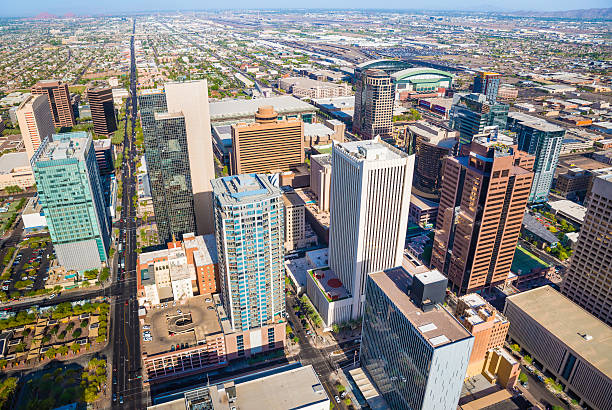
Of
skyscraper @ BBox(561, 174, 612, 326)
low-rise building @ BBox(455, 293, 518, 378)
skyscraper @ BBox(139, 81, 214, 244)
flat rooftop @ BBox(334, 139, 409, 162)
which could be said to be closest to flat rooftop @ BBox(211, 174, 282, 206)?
flat rooftop @ BBox(334, 139, 409, 162)

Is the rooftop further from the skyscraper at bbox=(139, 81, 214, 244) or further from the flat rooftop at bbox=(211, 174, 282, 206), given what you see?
the flat rooftop at bbox=(211, 174, 282, 206)

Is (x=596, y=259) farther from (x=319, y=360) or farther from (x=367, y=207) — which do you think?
(x=319, y=360)

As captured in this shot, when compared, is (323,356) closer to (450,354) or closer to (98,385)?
(450,354)

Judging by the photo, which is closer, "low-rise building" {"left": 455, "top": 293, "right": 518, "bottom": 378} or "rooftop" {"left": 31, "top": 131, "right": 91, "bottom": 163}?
"low-rise building" {"left": 455, "top": 293, "right": 518, "bottom": 378}

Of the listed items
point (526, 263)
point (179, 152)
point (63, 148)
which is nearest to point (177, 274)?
point (179, 152)

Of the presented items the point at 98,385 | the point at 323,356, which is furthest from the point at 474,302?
the point at 98,385

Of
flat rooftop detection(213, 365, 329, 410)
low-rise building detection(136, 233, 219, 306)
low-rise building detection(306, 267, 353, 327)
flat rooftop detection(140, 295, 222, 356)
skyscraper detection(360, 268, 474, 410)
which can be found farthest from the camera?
low-rise building detection(306, 267, 353, 327)
